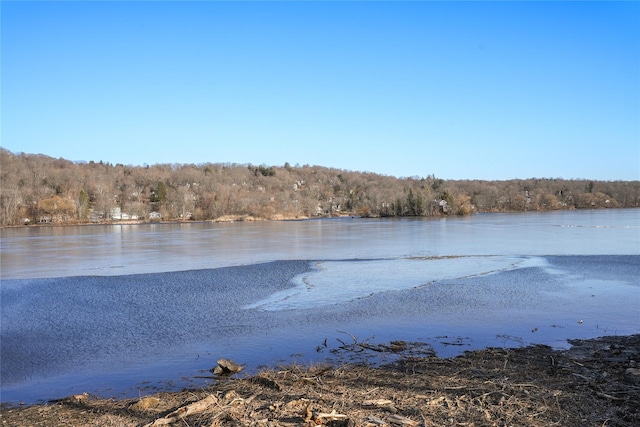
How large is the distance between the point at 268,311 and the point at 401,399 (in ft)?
24.6

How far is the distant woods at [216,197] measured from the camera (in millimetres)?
Answer: 92250

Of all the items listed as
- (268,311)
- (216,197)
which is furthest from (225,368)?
(216,197)

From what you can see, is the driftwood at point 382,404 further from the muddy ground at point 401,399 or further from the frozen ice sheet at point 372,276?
the frozen ice sheet at point 372,276

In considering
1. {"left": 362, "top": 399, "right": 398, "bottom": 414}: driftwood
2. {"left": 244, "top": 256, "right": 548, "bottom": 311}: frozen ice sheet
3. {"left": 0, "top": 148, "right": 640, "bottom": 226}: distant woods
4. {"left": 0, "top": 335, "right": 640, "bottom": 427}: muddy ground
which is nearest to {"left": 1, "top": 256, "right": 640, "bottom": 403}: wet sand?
{"left": 244, "top": 256, "right": 548, "bottom": 311}: frozen ice sheet

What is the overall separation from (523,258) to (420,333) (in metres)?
16.7

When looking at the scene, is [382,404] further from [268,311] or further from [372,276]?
[372,276]

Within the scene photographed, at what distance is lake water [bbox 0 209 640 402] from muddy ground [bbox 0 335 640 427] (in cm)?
98

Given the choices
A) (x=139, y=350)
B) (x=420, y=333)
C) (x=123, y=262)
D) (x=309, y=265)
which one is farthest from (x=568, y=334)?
(x=123, y=262)

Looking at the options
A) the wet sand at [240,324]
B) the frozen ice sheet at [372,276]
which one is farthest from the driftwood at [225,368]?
the frozen ice sheet at [372,276]

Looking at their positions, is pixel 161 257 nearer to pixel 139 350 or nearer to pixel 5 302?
pixel 5 302

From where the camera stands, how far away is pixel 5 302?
15.6 m

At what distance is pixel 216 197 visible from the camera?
10756cm

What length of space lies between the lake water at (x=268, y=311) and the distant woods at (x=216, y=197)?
7407 centimetres

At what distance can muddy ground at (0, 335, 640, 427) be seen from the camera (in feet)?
17.7
